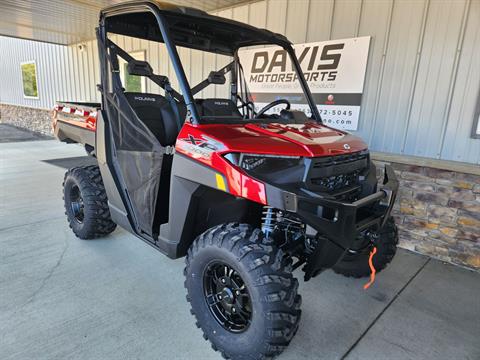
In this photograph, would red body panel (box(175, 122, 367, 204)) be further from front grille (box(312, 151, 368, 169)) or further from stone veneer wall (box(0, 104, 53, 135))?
stone veneer wall (box(0, 104, 53, 135))

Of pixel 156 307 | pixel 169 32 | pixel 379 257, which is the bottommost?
pixel 156 307

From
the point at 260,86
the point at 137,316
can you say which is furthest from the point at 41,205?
the point at 260,86

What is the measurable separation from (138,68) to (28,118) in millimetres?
12098

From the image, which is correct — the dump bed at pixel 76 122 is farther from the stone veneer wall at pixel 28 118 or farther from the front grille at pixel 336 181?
the stone veneer wall at pixel 28 118

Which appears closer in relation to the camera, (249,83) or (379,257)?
(379,257)

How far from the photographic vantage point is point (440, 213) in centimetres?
341

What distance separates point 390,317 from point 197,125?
1.98 metres

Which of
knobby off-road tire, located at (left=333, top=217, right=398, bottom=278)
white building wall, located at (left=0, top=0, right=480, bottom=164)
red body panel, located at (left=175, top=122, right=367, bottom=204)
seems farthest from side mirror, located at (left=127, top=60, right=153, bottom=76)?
white building wall, located at (left=0, top=0, right=480, bottom=164)

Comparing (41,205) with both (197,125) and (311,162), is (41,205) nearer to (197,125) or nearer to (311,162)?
(197,125)

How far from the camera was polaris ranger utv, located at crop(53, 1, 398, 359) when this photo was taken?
170cm

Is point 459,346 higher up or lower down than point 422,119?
lower down

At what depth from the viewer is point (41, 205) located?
443cm

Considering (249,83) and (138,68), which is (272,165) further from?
(249,83)

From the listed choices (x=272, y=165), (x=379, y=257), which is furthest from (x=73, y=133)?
(x=379, y=257)
